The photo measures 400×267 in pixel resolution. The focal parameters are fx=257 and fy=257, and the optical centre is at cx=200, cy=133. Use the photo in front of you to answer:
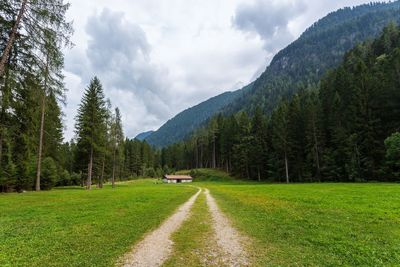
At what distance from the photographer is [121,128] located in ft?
181

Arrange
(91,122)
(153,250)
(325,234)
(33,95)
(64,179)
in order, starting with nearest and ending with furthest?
(153,250) < (325,234) < (33,95) < (91,122) < (64,179)

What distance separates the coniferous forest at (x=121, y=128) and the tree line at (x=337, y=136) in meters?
0.18

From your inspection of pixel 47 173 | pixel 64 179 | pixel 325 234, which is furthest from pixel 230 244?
pixel 64 179

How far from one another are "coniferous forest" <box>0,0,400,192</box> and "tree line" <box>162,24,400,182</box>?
0.18 m

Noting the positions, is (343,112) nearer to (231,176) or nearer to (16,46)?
(231,176)

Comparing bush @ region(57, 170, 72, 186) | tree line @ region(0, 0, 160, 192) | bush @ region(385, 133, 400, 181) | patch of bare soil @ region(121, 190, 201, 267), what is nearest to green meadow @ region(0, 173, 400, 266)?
patch of bare soil @ region(121, 190, 201, 267)

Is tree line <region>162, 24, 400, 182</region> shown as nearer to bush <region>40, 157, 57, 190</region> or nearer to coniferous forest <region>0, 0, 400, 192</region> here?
coniferous forest <region>0, 0, 400, 192</region>

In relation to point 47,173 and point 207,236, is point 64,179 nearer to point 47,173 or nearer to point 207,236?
point 47,173

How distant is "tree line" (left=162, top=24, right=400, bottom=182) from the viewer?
45031 mm

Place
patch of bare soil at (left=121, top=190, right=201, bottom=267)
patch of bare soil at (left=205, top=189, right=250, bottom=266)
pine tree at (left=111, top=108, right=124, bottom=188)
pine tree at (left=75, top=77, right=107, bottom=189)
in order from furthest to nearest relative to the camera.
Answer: pine tree at (left=111, top=108, right=124, bottom=188), pine tree at (left=75, top=77, right=107, bottom=189), patch of bare soil at (left=205, top=189, right=250, bottom=266), patch of bare soil at (left=121, top=190, right=201, bottom=267)

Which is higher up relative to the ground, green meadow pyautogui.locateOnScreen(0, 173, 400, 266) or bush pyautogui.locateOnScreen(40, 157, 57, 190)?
bush pyautogui.locateOnScreen(40, 157, 57, 190)

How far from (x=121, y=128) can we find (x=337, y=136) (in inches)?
1719

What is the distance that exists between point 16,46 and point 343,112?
53987 mm

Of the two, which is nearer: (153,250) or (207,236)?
(153,250)
